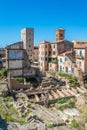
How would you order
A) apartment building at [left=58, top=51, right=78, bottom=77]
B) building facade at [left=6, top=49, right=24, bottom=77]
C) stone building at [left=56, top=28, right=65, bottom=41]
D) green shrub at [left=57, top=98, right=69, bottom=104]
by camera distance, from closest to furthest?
green shrub at [left=57, top=98, right=69, bottom=104] < building facade at [left=6, top=49, right=24, bottom=77] < apartment building at [left=58, top=51, right=78, bottom=77] < stone building at [left=56, top=28, right=65, bottom=41]

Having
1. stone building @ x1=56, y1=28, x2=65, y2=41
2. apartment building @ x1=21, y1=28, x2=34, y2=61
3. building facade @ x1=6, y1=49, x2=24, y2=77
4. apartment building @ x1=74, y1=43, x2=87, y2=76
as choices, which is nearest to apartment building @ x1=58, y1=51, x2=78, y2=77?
apartment building @ x1=74, y1=43, x2=87, y2=76

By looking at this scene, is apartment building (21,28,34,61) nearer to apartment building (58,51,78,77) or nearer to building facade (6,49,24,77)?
apartment building (58,51,78,77)

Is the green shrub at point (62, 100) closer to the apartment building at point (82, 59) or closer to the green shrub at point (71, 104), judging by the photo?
the green shrub at point (71, 104)

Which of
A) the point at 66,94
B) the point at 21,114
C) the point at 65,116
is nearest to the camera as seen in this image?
the point at 21,114

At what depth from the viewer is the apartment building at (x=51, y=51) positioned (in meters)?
58.2

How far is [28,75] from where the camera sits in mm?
50125

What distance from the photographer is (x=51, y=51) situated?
60156 mm

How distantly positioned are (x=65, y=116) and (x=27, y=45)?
57598 mm

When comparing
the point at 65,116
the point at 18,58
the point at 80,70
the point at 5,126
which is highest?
the point at 18,58

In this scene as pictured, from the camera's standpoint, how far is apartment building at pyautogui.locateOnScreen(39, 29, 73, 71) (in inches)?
2290

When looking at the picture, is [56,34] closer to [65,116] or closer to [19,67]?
[19,67]

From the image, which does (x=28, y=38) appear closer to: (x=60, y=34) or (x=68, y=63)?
(x=60, y=34)

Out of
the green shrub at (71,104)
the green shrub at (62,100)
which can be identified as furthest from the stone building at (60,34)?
the green shrub at (71,104)

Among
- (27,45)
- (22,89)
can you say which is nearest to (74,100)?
(22,89)
